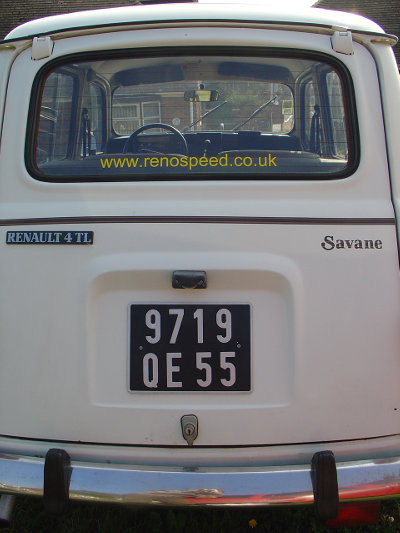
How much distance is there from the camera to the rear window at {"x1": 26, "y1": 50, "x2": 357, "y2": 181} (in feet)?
6.57

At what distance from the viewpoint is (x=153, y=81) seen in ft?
7.16

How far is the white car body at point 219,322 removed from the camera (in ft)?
6.10

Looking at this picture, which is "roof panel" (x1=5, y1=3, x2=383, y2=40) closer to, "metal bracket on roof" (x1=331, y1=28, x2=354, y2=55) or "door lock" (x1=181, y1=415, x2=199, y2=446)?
"metal bracket on roof" (x1=331, y1=28, x2=354, y2=55)

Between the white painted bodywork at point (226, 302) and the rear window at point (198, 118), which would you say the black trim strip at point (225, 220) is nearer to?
the white painted bodywork at point (226, 302)

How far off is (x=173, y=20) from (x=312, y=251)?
107 cm

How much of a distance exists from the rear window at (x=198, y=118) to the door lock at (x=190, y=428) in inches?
36.5

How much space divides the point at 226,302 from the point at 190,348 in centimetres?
22

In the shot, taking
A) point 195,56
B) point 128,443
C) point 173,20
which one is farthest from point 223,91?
point 128,443

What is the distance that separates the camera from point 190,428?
1849mm

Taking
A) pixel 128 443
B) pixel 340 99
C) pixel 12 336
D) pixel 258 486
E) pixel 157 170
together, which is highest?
pixel 340 99

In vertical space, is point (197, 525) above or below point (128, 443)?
below

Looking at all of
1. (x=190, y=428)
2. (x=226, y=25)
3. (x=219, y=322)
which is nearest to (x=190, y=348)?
(x=219, y=322)

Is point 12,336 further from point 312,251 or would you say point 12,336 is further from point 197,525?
point 197,525

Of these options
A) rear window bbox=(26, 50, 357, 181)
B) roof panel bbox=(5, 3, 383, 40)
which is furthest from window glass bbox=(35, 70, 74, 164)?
roof panel bbox=(5, 3, 383, 40)
